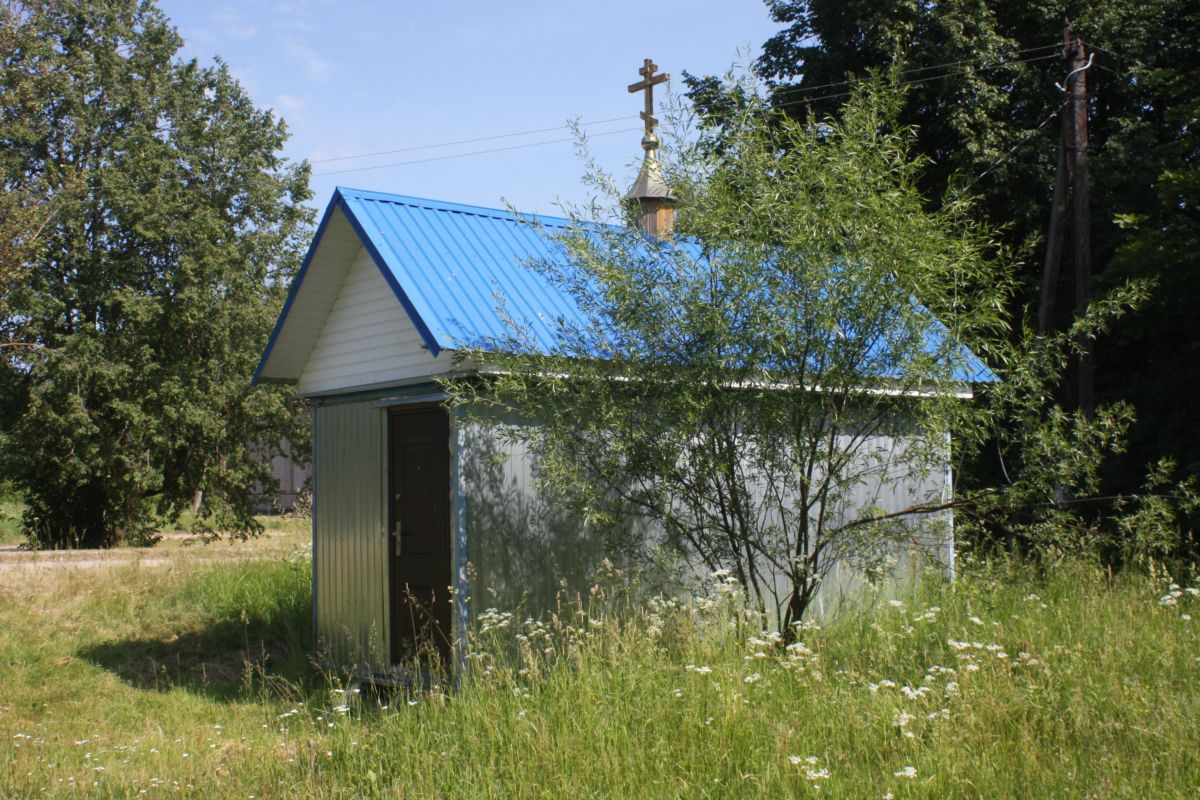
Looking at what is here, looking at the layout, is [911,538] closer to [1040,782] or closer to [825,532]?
[825,532]

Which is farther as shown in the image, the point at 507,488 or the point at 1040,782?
the point at 507,488

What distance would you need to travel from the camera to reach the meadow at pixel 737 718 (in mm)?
5227

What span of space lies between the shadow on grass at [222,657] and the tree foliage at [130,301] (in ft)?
40.2

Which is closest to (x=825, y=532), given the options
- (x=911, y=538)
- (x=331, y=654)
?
(x=911, y=538)

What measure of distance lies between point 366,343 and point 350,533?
1861 millimetres

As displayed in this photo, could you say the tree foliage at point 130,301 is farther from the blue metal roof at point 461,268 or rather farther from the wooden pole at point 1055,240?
the wooden pole at point 1055,240

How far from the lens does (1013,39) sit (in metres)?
19.5

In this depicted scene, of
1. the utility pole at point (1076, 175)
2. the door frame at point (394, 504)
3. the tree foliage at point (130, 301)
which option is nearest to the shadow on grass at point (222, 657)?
the door frame at point (394, 504)

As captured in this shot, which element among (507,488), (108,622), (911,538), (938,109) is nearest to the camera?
(911,538)

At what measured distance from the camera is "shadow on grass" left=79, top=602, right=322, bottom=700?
10211mm

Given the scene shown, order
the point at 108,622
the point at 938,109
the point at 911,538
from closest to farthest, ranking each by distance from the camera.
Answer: the point at 911,538
the point at 108,622
the point at 938,109

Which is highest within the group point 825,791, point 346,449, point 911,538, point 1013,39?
point 1013,39

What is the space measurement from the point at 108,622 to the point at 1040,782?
10537 mm

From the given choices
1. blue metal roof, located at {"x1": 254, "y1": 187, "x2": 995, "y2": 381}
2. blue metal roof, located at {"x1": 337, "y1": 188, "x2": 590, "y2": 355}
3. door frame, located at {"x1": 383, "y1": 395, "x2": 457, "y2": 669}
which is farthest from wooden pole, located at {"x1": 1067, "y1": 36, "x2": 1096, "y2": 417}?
door frame, located at {"x1": 383, "y1": 395, "x2": 457, "y2": 669}
